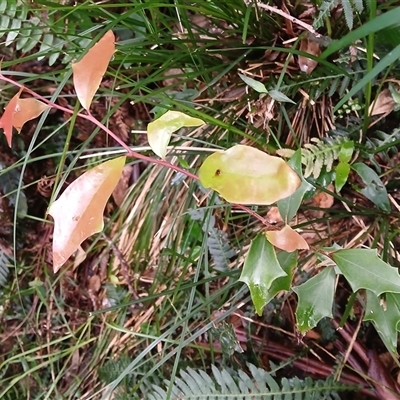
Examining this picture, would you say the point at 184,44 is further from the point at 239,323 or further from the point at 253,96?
the point at 239,323

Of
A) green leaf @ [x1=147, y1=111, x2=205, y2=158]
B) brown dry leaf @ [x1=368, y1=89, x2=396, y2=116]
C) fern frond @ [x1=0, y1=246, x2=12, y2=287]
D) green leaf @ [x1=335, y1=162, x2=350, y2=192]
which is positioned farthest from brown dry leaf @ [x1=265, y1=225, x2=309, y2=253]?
fern frond @ [x1=0, y1=246, x2=12, y2=287]

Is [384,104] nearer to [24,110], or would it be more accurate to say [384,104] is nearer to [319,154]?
[319,154]

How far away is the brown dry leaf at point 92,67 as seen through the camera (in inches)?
18.0

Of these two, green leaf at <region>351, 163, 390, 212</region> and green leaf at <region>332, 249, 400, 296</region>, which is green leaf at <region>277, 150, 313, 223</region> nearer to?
green leaf at <region>332, 249, 400, 296</region>

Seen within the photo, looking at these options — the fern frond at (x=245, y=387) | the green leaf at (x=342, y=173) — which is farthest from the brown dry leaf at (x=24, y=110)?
the fern frond at (x=245, y=387)

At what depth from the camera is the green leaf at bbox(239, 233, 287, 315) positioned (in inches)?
19.4

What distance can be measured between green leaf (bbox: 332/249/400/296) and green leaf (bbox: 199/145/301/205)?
5.8 inches

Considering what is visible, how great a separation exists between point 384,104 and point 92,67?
49 centimetres

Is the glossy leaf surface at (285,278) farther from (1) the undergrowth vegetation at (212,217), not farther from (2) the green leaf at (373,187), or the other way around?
(2) the green leaf at (373,187)

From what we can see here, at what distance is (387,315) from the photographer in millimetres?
569

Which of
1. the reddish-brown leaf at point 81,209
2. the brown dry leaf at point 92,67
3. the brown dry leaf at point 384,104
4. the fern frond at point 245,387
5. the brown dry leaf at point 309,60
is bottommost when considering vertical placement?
the fern frond at point 245,387

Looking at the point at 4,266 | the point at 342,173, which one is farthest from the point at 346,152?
the point at 4,266

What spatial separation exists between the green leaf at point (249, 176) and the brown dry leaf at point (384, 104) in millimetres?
390

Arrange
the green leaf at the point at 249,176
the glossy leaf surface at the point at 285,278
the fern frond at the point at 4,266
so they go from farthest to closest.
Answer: the fern frond at the point at 4,266 → the glossy leaf surface at the point at 285,278 → the green leaf at the point at 249,176
